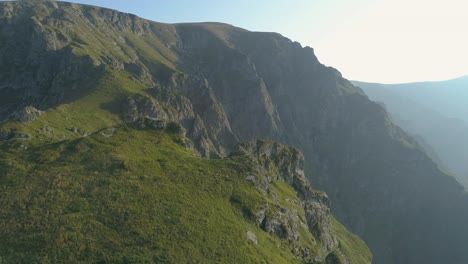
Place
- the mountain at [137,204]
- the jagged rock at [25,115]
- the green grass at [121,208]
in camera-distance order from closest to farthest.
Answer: the green grass at [121,208] → the mountain at [137,204] → the jagged rock at [25,115]

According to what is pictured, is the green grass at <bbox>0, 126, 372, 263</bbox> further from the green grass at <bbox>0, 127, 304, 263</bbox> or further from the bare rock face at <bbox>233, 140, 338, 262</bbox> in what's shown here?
the bare rock face at <bbox>233, 140, 338, 262</bbox>

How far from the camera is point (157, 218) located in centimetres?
5966

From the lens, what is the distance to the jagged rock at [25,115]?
10680cm

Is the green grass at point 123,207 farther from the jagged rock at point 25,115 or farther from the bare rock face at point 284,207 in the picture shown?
the jagged rock at point 25,115

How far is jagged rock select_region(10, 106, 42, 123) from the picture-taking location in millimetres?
106800

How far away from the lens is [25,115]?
110 m

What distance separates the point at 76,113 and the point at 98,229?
104 metres

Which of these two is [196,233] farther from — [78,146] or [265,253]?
[78,146]

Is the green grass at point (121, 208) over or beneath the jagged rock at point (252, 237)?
over

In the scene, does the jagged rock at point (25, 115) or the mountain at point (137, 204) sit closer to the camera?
the mountain at point (137, 204)

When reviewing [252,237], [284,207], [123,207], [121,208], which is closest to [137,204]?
[123,207]

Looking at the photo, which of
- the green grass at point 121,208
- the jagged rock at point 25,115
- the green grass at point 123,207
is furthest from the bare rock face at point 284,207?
the jagged rock at point 25,115

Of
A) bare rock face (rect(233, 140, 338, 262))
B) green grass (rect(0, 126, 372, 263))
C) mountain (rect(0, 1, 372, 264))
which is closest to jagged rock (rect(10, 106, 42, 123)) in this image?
mountain (rect(0, 1, 372, 264))

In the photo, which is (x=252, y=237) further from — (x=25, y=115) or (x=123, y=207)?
(x=25, y=115)
